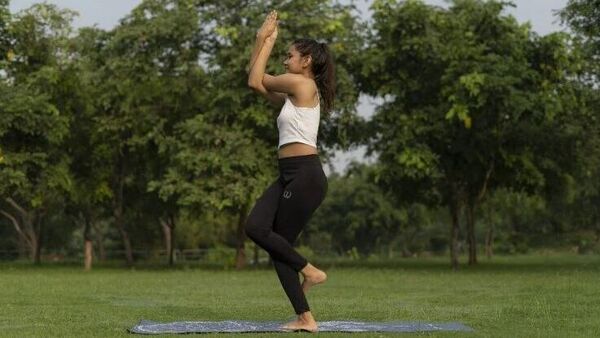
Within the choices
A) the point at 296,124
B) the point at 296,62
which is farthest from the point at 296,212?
the point at 296,62

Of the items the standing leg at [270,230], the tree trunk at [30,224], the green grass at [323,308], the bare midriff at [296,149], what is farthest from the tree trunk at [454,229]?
the bare midriff at [296,149]

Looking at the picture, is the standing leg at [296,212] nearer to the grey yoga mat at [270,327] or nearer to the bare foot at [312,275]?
the bare foot at [312,275]

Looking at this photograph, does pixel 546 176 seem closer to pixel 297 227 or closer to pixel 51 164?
pixel 51 164

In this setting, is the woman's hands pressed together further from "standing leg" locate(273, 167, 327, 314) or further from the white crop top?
"standing leg" locate(273, 167, 327, 314)

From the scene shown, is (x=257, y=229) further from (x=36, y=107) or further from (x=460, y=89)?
(x=36, y=107)

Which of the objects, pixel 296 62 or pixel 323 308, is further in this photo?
pixel 323 308

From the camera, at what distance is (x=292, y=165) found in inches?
324

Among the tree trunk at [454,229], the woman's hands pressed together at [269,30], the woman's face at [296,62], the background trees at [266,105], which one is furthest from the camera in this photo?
the tree trunk at [454,229]

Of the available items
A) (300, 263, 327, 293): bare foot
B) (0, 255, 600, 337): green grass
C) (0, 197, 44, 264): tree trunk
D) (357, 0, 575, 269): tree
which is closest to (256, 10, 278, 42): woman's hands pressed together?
(300, 263, 327, 293): bare foot

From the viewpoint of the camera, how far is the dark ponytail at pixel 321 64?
8391 millimetres

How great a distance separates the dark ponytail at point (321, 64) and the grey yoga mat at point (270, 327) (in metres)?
2.04

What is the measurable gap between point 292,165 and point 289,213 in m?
0.41

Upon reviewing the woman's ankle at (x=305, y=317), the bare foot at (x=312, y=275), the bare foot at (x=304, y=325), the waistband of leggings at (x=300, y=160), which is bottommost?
the bare foot at (x=304, y=325)

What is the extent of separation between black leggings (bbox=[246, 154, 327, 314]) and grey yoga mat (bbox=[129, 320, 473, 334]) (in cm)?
41
